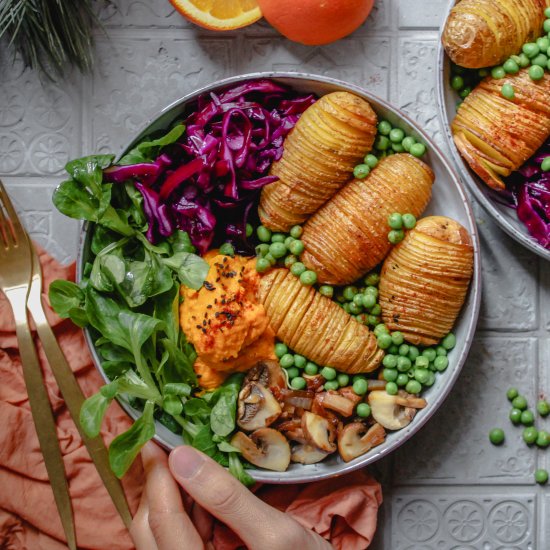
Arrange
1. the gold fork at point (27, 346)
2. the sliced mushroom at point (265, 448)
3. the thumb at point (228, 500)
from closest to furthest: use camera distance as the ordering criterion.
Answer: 1. the thumb at point (228, 500)
2. the sliced mushroom at point (265, 448)
3. the gold fork at point (27, 346)

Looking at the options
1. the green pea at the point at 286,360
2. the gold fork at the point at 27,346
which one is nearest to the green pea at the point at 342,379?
the green pea at the point at 286,360

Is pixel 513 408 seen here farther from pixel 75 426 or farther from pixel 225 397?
pixel 75 426

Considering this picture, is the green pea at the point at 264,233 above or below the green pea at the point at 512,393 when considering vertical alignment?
above

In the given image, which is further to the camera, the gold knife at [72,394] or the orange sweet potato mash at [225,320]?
the gold knife at [72,394]

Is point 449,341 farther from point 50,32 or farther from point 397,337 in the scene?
point 50,32

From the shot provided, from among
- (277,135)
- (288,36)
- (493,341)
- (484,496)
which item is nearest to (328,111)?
(277,135)

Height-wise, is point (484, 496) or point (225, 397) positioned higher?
point (225, 397)

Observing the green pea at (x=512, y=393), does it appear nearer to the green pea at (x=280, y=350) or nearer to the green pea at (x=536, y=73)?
the green pea at (x=280, y=350)

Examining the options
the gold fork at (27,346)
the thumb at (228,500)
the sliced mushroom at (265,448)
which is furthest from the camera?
the gold fork at (27,346)
